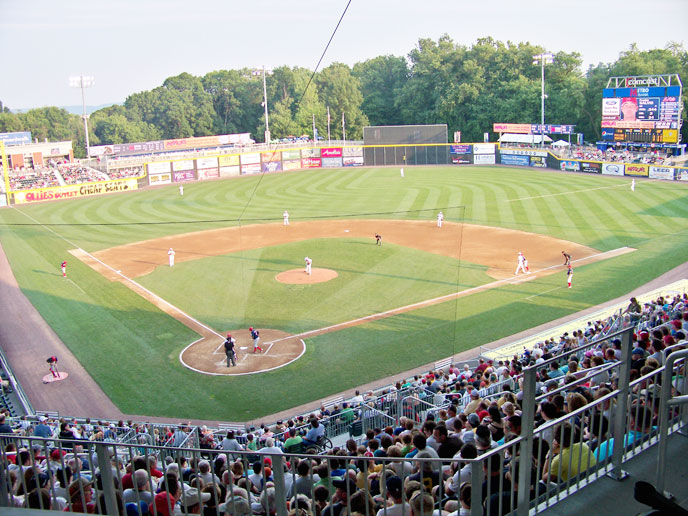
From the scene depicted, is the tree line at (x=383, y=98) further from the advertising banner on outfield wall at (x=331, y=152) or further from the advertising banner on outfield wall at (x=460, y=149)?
the advertising banner on outfield wall at (x=460, y=149)

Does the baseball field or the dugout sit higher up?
the dugout

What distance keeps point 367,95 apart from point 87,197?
52.7 metres

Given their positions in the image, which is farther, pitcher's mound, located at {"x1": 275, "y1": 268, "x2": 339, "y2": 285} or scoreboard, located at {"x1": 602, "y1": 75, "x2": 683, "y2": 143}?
scoreboard, located at {"x1": 602, "y1": 75, "x2": 683, "y2": 143}

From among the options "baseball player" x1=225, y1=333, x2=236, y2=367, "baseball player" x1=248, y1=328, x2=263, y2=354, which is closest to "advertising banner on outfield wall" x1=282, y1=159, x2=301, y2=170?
"baseball player" x1=248, y1=328, x2=263, y2=354

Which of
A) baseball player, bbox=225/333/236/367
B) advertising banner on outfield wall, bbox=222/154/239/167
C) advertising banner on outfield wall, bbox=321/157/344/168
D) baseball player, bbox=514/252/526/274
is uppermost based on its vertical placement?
advertising banner on outfield wall, bbox=222/154/239/167

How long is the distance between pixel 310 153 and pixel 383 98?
30.7 meters

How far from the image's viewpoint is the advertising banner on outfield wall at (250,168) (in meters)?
62.8

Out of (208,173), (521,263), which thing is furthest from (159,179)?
(521,263)

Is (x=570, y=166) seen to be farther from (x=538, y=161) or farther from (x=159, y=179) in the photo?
(x=159, y=179)

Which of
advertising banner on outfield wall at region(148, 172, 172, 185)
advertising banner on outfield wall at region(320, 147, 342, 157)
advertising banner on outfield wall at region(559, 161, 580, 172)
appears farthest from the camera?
advertising banner on outfield wall at region(320, 147, 342, 157)

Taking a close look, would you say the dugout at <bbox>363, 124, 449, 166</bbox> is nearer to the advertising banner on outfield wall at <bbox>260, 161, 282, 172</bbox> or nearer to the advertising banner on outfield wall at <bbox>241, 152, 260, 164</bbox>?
the advertising banner on outfield wall at <bbox>260, 161, 282, 172</bbox>

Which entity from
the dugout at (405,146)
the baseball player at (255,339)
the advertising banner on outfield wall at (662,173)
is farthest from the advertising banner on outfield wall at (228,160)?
the baseball player at (255,339)

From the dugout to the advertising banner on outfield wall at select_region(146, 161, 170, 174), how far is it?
68.0ft

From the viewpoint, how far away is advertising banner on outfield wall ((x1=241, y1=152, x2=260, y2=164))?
62656mm
